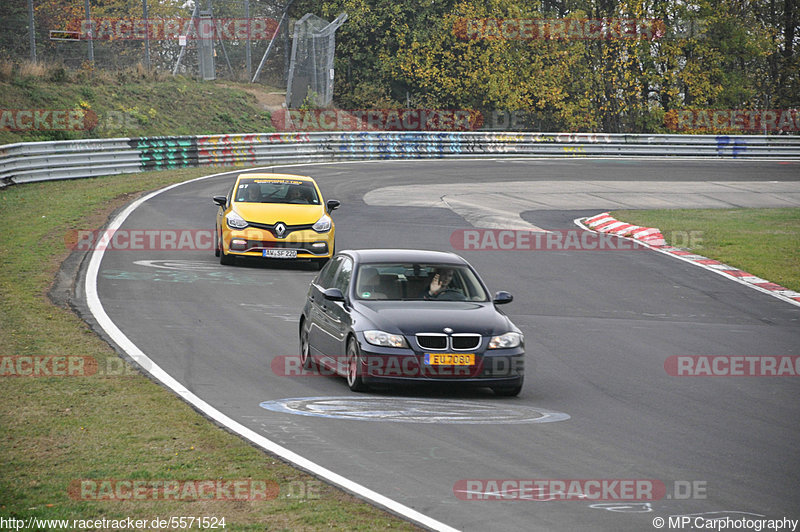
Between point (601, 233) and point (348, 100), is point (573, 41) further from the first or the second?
point (601, 233)

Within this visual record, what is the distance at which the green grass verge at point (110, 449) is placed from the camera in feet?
22.2

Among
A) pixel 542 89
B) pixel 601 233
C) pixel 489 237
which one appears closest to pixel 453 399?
pixel 489 237

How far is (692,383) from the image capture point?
38.4 feet

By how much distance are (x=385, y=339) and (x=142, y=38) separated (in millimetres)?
44649

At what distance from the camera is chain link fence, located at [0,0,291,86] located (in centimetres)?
4672

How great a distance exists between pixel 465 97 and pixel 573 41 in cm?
673
